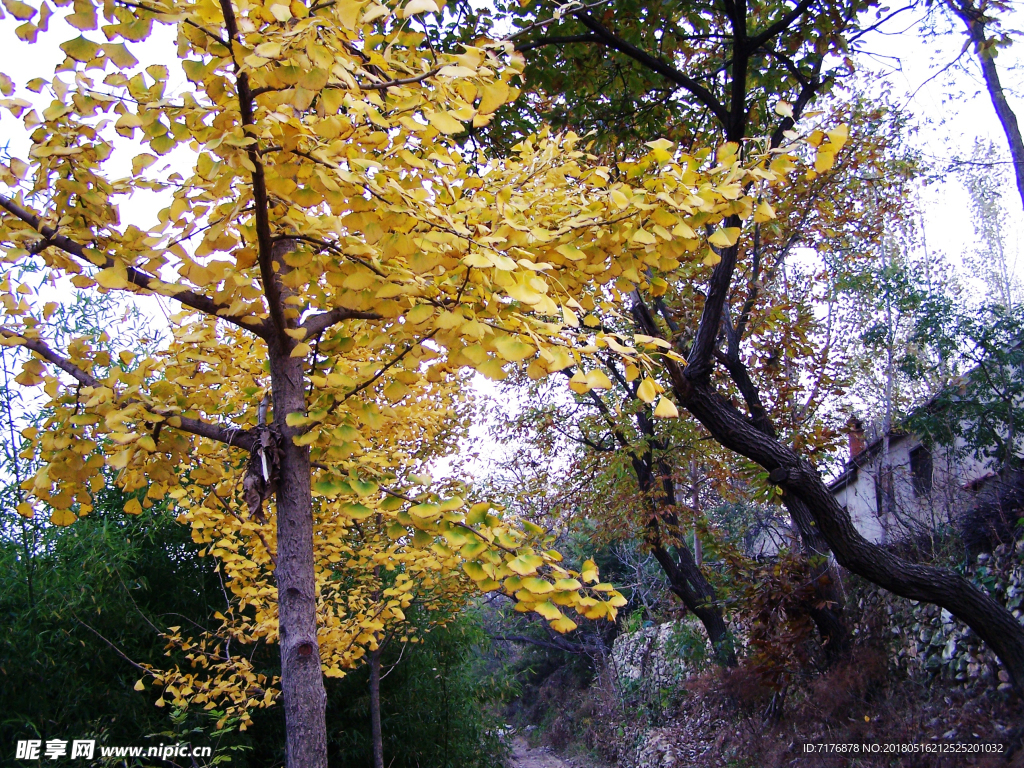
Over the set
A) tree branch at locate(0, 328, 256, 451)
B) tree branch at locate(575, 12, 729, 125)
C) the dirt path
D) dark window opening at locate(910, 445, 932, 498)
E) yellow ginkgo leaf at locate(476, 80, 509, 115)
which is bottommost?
the dirt path

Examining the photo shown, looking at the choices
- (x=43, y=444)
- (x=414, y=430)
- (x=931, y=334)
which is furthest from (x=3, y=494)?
(x=931, y=334)

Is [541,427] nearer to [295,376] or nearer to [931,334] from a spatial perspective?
[931,334]

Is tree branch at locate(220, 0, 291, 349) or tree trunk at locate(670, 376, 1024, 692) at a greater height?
tree branch at locate(220, 0, 291, 349)

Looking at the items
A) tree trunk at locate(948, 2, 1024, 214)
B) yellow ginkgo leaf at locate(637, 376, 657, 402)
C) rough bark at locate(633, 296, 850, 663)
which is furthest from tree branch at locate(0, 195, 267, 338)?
tree trunk at locate(948, 2, 1024, 214)

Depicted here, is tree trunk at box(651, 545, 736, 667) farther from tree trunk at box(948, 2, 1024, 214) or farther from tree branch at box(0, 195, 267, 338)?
tree branch at box(0, 195, 267, 338)

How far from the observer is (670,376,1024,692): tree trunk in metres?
4.05

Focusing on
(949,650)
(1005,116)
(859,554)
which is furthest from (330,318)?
(1005,116)

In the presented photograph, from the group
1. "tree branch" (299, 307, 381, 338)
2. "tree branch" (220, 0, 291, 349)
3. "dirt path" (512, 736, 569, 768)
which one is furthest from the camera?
"dirt path" (512, 736, 569, 768)

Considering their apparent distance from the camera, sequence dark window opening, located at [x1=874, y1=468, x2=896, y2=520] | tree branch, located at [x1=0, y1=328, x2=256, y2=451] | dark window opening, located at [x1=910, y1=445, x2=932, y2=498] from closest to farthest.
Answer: tree branch, located at [x1=0, y1=328, x2=256, y2=451], dark window opening, located at [x1=874, y1=468, x2=896, y2=520], dark window opening, located at [x1=910, y1=445, x2=932, y2=498]

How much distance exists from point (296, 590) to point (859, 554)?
3.91 meters

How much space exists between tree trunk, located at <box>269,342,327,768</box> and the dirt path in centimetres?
1023

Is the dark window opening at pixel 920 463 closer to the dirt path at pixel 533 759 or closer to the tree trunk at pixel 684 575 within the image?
the tree trunk at pixel 684 575

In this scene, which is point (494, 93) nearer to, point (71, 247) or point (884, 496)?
point (71, 247)

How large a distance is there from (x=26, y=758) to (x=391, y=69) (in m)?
4.14
